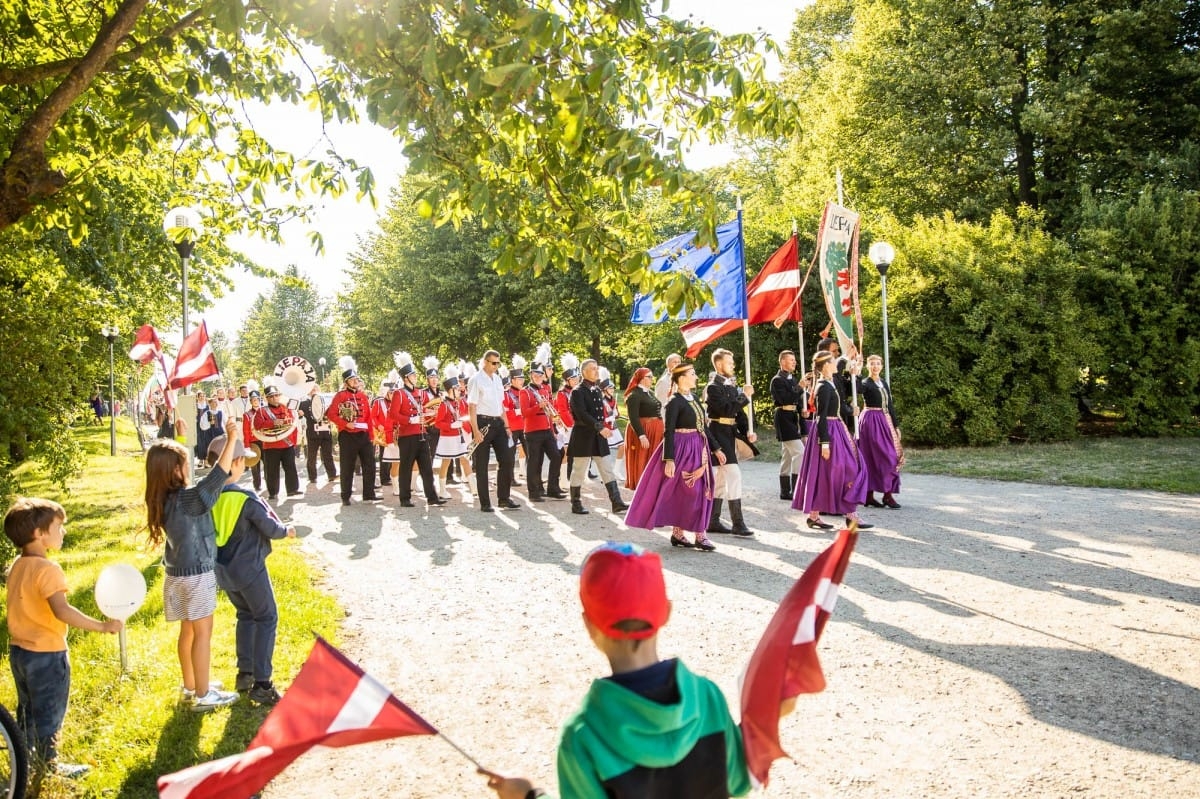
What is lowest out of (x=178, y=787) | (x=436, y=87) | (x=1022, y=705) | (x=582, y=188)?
(x=1022, y=705)

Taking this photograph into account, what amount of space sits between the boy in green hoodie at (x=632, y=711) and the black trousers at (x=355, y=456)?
12.4m

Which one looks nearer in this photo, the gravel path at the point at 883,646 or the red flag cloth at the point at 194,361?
the gravel path at the point at 883,646

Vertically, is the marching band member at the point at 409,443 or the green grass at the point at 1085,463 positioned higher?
the marching band member at the point at 409,443

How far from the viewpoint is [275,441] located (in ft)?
47.7

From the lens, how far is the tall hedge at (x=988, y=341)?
58.7 feet

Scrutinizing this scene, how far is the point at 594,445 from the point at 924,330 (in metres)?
9.49

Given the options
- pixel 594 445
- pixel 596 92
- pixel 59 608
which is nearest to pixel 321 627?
pixel 59 608

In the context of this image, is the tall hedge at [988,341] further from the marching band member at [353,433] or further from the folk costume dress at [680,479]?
the marching band member at [353,433]

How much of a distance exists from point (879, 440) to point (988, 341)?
826 centimetres

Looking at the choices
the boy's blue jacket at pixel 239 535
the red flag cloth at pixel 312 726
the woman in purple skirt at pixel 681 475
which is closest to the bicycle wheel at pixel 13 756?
the boy's blue jacket at pixel 239 535

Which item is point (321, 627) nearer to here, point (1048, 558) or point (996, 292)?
point (1048, 558)

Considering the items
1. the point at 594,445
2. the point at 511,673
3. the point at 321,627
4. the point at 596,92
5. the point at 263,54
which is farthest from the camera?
the point at 594,445

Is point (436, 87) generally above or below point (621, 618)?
above

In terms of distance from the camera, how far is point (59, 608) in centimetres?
407
